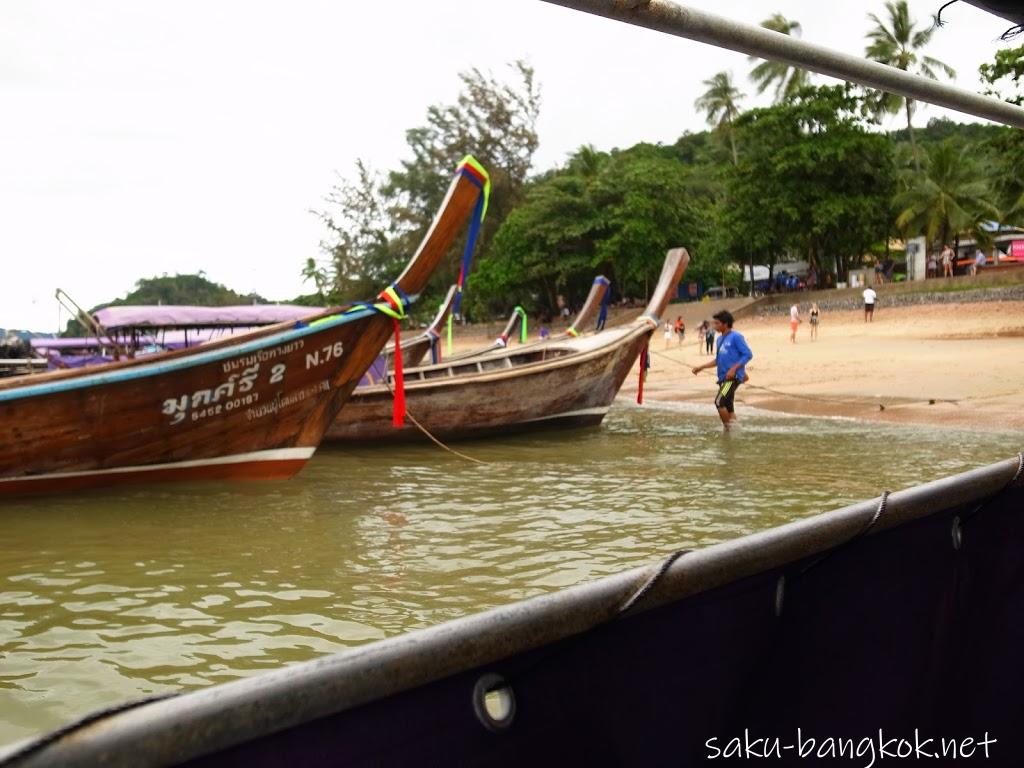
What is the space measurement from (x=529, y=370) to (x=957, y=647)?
10.0 meters

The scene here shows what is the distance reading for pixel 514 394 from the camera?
38.5 feet

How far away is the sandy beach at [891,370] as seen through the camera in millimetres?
14102

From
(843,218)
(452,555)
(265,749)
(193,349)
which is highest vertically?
(843,218)

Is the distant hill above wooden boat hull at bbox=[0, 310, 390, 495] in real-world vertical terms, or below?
above

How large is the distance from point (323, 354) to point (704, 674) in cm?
724

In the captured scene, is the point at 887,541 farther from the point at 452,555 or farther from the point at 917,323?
the point at 917,323

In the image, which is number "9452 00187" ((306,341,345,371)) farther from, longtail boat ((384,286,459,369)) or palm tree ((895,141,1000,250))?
palm tree ((895,141,1000,250))

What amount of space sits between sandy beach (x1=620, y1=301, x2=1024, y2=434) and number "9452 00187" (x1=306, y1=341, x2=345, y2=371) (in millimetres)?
8590

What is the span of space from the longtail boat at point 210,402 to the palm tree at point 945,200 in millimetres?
31726

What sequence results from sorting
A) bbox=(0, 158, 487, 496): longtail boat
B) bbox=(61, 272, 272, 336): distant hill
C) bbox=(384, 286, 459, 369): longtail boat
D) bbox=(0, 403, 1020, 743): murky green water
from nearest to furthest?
bbox=(0, 403, 1020, 743): murky green water, bbox=(0, 158, 487, 496): longtail boat, bbox=(384, 286, 459, 369): longtail boat, bbox=(61, 272, 272, 336): distant hill

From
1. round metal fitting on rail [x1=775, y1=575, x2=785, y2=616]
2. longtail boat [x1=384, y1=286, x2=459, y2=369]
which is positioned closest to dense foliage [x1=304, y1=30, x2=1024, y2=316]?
longtail boat [x1=384, y1=286, x2=459, y2=369]

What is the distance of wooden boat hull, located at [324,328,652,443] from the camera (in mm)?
11297

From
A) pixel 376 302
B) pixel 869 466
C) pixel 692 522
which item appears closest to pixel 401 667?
pixel 692 522

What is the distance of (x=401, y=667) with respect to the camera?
37.4 inches
